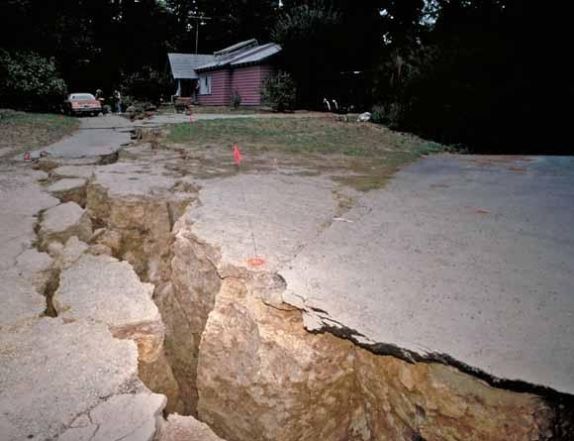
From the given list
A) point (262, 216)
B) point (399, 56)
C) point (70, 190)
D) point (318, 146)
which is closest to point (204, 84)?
point (399, 56)

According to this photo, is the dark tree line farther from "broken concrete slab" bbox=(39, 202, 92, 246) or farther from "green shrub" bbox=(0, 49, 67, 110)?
"broken concrete slab" bbox=(39, 202, 92, 246)

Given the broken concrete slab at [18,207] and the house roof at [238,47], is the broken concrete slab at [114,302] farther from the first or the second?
the house roof at [238,47]

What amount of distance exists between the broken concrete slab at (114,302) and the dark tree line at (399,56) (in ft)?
31.3

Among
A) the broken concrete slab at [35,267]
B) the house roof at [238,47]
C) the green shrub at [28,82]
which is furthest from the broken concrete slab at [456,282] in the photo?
the house roof at [238,47]

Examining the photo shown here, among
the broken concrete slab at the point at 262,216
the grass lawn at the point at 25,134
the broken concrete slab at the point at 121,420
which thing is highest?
the broken concrete slab at the point at 262,216

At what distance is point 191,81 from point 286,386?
33016 millimetres

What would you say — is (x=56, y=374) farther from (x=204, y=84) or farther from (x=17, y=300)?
(x=204, y=84)

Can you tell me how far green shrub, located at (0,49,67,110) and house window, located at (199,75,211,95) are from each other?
10.9 m

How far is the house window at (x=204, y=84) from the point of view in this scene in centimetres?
2833

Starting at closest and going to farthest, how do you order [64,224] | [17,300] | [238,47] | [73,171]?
1. [17,300]
2. [64,224]
3. [73,171]
4. [238,47]

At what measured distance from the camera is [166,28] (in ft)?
132

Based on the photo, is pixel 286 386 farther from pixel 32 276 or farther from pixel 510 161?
pixel 510 161

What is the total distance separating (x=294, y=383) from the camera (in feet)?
6.88

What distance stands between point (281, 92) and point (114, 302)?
19133 mm
